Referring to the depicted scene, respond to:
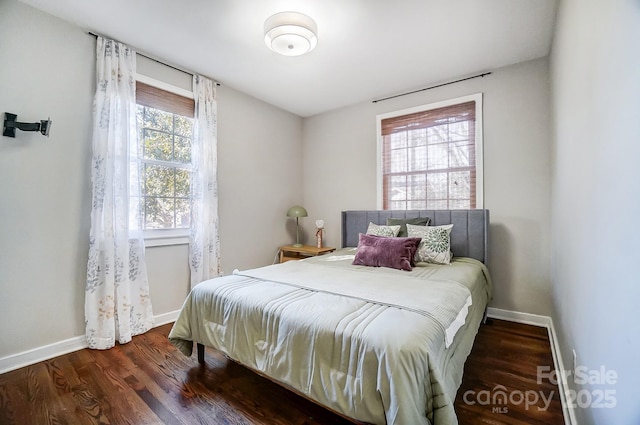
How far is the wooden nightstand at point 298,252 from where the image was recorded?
3.75 metres

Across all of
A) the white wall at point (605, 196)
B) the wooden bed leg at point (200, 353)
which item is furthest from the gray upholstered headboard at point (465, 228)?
the wooden bed leg at point (200, 353)

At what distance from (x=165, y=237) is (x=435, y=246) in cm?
278

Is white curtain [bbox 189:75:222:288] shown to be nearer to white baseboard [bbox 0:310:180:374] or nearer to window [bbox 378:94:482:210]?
white baseboard [bbox 0:310:180:374]

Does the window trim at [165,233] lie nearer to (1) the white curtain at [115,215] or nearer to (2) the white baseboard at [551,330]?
(1) the white curtain at [115,215]

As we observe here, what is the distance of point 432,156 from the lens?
133 inches

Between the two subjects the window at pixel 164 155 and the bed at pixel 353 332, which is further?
the window at pixel 164 155

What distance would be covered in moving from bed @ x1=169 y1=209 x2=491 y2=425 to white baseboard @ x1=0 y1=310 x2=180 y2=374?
106 cm

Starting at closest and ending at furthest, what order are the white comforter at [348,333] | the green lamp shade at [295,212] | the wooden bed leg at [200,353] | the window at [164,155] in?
the white comforter at [348,333]
the wooden bed leg at [200,353]
the window at [164,155]
the green lamp shade at [295,212]

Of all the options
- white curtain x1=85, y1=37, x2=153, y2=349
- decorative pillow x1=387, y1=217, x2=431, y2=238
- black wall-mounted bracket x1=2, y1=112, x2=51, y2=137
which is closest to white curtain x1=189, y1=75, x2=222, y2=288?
white curtain x1=85, y1=37, x2=153, y2=349

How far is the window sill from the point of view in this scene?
2.77m

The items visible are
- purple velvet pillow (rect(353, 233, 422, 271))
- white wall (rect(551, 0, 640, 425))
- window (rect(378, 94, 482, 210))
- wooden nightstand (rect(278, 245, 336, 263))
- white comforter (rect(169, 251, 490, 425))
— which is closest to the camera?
white wall (rect(551, 0, 640, 425))

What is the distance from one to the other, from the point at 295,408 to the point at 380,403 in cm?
68

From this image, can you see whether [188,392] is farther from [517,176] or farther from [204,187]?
[517,176]

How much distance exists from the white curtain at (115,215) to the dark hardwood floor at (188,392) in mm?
308
